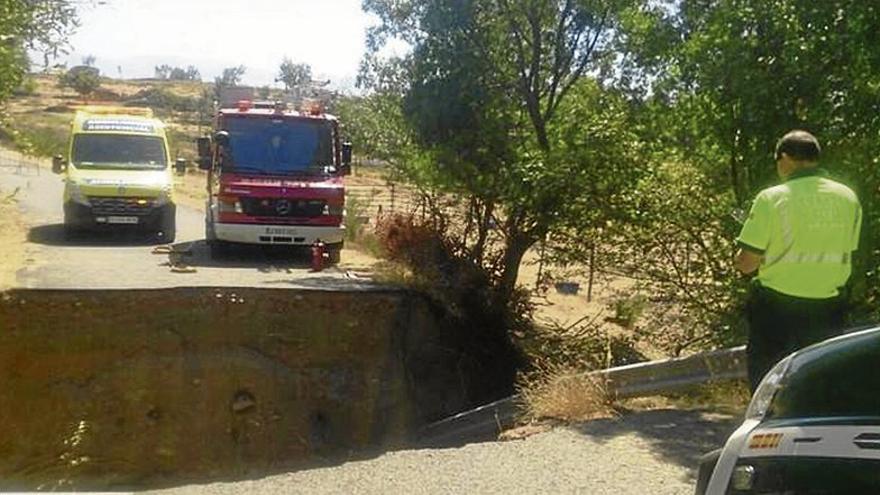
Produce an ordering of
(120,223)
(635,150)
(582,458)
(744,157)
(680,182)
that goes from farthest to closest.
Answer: (120,223), (635,150), (680,182), (744,157), (582,458)

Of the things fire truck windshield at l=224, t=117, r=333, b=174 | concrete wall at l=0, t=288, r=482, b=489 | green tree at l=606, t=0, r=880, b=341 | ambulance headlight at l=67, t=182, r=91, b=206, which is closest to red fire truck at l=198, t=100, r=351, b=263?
fire truck windshield at l=224, t=117, r=333, b=174

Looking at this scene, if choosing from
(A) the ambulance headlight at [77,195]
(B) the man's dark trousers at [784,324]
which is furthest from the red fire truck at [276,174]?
(B) the man's dark trousers at [784,324]

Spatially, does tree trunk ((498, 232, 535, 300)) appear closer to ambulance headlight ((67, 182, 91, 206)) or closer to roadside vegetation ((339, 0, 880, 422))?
roadside vegetation ((339, 0, 880, 422))

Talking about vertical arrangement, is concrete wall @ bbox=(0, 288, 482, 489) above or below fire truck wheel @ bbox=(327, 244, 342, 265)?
below

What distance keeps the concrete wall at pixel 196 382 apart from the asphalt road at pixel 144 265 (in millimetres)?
475

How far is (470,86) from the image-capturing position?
19.5 m

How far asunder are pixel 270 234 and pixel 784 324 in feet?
50.6

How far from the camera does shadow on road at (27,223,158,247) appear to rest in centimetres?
2447

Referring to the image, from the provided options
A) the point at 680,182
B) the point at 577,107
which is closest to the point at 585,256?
the point at 577,107

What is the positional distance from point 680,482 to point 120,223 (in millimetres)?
17466

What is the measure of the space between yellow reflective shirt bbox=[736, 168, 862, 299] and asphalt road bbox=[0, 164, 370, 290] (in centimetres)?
1234

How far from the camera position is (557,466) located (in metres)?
9.34

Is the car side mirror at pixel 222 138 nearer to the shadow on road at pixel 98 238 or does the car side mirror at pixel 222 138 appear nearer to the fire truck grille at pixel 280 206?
the fire truck grille at pixel 280 206

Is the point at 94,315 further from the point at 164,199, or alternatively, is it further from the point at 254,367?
the point at 164,199
